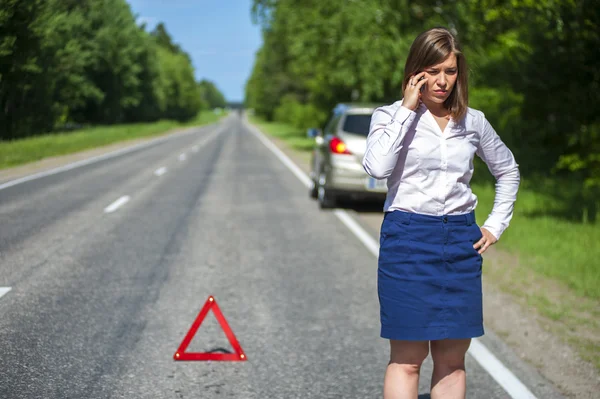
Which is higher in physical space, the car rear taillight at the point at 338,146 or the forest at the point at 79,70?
the forest at the point at 79,70

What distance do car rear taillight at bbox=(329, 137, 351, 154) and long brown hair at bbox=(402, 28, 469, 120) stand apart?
8.50 metres

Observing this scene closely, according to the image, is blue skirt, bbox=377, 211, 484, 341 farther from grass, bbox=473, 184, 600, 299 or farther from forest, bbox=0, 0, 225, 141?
forest, bbox=0, 0, 225, 141

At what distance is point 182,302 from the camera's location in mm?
5801

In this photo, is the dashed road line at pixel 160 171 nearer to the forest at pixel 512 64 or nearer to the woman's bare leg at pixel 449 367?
the forest at pixel 512 64

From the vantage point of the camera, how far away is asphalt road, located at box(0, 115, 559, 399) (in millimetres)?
4043

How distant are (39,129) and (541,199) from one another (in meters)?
15.3

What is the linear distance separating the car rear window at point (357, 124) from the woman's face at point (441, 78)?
28.4 feet

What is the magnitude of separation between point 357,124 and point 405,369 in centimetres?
883

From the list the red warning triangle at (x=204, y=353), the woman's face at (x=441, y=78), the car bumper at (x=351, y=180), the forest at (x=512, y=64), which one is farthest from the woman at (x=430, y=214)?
the car bumper at (x=351, y=180)

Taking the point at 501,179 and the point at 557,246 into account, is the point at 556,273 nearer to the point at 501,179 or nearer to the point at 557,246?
the point at 557,246

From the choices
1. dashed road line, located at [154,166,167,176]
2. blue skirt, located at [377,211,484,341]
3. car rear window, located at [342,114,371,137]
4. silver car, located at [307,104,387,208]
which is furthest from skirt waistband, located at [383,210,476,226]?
dashed road line, located at [154,166,167,176]

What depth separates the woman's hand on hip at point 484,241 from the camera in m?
2.78

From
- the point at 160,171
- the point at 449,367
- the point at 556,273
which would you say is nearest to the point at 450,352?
the point at 449,367

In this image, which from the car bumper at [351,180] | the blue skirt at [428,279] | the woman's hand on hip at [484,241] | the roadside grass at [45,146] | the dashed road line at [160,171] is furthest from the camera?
the roadside grass at [45,146]
